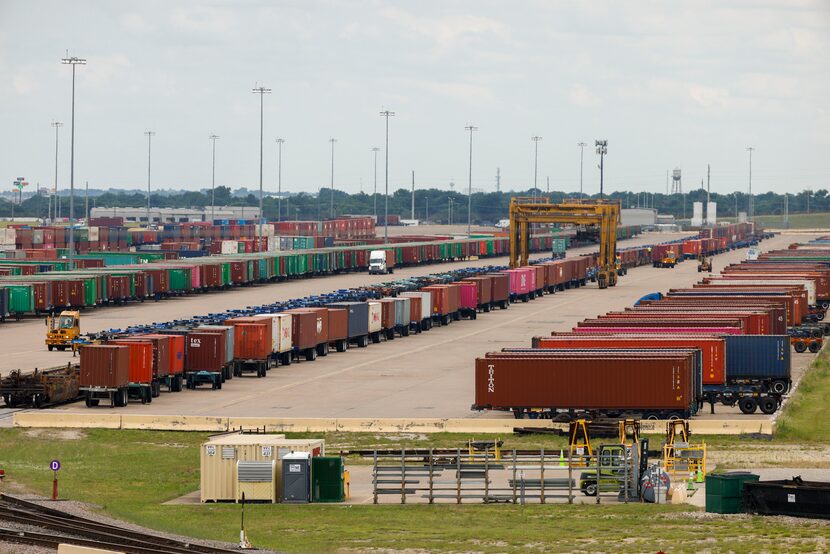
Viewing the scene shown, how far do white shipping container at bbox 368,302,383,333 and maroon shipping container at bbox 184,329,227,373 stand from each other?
23.3 metres

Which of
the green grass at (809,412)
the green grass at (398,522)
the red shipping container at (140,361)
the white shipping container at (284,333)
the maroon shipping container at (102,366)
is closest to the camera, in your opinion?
the green grass at (398,522)

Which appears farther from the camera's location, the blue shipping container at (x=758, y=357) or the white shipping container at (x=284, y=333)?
the white shipping container at (x=284, y=333)

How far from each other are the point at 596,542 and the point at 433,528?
4.96 m

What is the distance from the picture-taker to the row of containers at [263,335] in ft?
220

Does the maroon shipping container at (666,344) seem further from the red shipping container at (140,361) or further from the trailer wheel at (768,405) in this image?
the red shipping container at (140,361)

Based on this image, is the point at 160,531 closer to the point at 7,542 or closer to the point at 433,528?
the point at 7,542

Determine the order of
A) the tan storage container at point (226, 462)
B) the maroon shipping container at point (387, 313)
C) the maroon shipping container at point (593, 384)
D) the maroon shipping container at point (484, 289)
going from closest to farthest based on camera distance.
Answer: the tan storage container at point (226, 462) < the maroon shipping container at point (593, 384) < the maroon shipping container at point (387, 313) < the maroon shipping container at point (484, 289)

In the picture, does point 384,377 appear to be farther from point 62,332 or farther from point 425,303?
point 425,303

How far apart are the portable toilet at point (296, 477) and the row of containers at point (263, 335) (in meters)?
20.4

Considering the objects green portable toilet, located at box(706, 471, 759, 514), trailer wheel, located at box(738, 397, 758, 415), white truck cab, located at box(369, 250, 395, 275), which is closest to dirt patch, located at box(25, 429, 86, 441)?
green portable toilet, located at box(706, 471, 759, 514)

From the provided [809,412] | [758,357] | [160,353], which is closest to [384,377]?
[160,353]

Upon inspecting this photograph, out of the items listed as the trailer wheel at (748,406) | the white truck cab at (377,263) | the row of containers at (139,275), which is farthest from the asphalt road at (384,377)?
the white truck cab at (377,263)

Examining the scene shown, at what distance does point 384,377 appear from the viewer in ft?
260

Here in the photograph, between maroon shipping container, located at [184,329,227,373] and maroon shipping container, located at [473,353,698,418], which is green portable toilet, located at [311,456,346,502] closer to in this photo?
maroon shipping container, located at [473,353,698,418]
